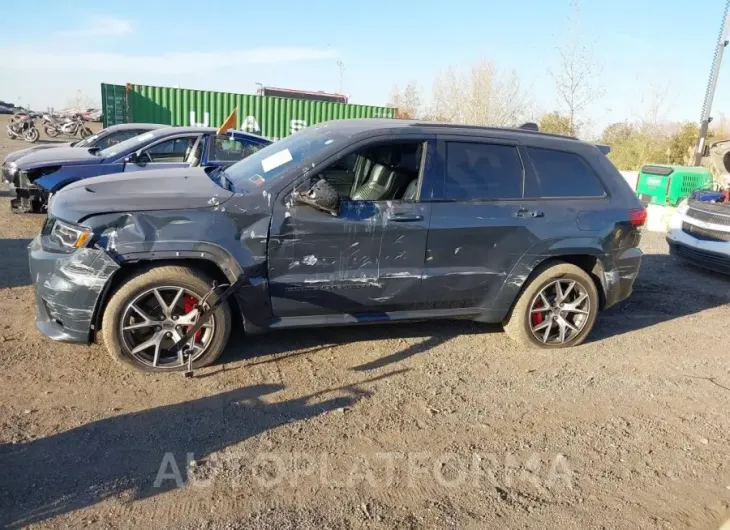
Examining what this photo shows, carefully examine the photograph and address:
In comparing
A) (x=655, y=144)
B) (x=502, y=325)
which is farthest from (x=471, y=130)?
(x=655, y=144)

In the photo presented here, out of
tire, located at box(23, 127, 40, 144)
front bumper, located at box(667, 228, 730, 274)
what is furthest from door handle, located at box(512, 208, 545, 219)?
tire, located at box(23, 127, 40, 144)

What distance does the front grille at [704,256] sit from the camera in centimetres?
751

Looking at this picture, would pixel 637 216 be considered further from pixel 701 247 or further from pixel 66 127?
pixel 66 127

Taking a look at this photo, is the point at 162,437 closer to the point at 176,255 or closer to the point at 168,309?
the point at 168,309

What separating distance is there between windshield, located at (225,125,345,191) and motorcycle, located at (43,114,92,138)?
26.5 meters

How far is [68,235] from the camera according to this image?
3.87 meters

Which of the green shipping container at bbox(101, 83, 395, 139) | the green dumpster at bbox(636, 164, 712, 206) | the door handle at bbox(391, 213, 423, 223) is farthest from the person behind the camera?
the green shipping container at bbox(101, 83, 395, 139)

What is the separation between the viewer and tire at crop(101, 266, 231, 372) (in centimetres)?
385

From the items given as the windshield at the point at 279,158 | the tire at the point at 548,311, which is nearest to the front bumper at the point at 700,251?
the tire at the point at 548,311

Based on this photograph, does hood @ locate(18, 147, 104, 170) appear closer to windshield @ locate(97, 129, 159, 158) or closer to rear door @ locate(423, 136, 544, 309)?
windshield @ locate(97, 129, 159, 158)

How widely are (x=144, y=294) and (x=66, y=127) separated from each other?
92.4ft

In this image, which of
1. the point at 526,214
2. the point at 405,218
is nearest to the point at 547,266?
the point at 526,214

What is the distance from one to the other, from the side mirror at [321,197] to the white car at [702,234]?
5.89m

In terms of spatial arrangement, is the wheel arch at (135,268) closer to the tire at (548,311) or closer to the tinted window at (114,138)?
the tire at (548,311)
